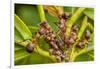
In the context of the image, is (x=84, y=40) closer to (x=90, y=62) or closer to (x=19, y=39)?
(x=90, y=62)

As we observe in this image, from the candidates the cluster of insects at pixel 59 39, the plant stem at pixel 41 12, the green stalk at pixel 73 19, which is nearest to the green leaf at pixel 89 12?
the green stalk at pixel 73 19

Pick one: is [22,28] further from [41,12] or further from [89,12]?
[89,12]

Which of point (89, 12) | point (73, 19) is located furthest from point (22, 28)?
point (89, 12)

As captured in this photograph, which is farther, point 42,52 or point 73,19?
point 73,19

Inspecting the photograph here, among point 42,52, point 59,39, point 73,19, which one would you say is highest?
point 73,19

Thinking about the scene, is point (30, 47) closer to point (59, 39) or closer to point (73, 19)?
point (59, 39)

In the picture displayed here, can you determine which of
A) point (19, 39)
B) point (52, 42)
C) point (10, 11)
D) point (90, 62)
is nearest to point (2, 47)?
point (19, 39)

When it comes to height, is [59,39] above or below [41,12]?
below
